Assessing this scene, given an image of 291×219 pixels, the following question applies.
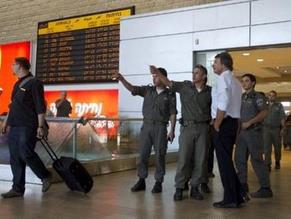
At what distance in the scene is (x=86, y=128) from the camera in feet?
23.5

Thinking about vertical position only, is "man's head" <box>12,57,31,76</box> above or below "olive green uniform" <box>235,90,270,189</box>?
above

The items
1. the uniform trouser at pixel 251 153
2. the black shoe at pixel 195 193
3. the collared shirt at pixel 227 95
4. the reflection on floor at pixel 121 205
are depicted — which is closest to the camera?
the reflection on floor at pixel 121 205

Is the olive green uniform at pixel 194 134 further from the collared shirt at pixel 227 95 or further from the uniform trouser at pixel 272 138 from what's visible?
the uniform trouser at pixel 272 138

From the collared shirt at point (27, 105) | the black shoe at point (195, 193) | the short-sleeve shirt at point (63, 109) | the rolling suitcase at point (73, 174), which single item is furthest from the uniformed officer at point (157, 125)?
the short-sleeve shirt at point (63, 109)

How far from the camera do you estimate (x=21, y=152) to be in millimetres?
5156

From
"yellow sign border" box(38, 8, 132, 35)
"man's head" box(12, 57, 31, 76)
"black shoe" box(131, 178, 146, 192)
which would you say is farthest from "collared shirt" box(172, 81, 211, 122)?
"yellow sign border" box(38, 8, 132, 35)

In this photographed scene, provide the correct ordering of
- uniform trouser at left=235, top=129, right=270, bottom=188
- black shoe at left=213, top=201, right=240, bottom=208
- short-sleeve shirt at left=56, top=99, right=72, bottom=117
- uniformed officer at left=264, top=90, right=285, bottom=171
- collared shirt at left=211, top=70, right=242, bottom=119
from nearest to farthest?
collared shirt at left=211, top=70, right=242, bottom=119 → black shoe at left=213, top=201, right=240, bottom=208 → uniform trouser at left=235, top=129, right=270, bottom=188 → uniformed officer at left=264, top=90, right=285, bottom=171 → short-sleeve shirt at left=56, top=99, right=72, bottom=117

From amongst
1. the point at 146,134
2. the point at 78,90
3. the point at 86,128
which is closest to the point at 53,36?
the point at 78,90

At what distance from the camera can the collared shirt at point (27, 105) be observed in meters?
5.14

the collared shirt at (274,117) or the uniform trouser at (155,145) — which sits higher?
the collared shirt at (274,117)

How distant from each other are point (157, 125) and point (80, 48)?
7.38 metres

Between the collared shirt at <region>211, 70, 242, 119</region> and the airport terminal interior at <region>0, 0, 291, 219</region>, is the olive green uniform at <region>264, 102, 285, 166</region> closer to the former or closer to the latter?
the airport terminal interior at <region>0, 0, 291, 219</region>

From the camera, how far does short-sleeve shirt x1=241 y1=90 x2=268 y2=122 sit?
217 inches

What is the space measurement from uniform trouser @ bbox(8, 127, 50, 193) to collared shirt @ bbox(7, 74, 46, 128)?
0.27 feet
